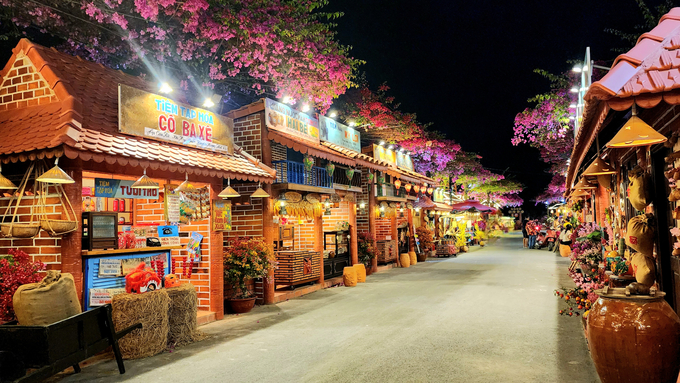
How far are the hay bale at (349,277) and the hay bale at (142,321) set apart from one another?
26.9 ft

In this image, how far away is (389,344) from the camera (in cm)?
756

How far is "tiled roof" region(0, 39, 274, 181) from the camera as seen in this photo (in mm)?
6812

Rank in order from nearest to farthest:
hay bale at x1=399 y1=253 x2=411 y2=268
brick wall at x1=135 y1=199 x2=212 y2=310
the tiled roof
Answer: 1. the tiled roof
2. brick wall at x1=135 y1=199 x2=212 y2=310
3. hay bale at x1=399 y1=253 x2=411 y2=268

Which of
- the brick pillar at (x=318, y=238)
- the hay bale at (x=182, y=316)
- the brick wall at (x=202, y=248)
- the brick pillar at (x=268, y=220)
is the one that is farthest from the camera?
the brick pillar at (x=318, y=238)

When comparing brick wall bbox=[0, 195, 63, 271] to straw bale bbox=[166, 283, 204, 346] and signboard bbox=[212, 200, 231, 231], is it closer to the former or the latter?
straw bale bbox=[166, 283, 204, 346]

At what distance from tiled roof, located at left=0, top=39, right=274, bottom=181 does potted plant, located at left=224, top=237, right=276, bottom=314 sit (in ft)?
7.46

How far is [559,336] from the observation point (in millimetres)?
7914

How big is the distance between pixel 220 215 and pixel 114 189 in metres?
2.38

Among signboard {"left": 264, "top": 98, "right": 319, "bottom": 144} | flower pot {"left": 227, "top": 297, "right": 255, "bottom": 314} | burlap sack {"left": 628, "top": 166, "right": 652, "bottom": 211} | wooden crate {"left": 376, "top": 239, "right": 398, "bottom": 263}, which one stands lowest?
flower pot {"left": 227, "top": 297, "right": 255, "bottom": 314}

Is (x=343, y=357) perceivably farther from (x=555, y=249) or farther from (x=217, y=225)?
(x=555, y=249)

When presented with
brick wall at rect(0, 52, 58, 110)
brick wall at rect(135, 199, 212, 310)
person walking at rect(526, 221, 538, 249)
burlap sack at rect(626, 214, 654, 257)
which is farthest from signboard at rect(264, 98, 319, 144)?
person walking at rect(526, 221, 538, 249)

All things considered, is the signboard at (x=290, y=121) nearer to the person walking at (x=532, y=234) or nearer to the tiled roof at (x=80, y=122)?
the tiled roof at (x=80, y=122)

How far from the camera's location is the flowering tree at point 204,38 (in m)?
11.2

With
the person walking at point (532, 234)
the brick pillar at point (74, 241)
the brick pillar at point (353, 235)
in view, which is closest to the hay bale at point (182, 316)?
the brick pillar at point (74, 241)
